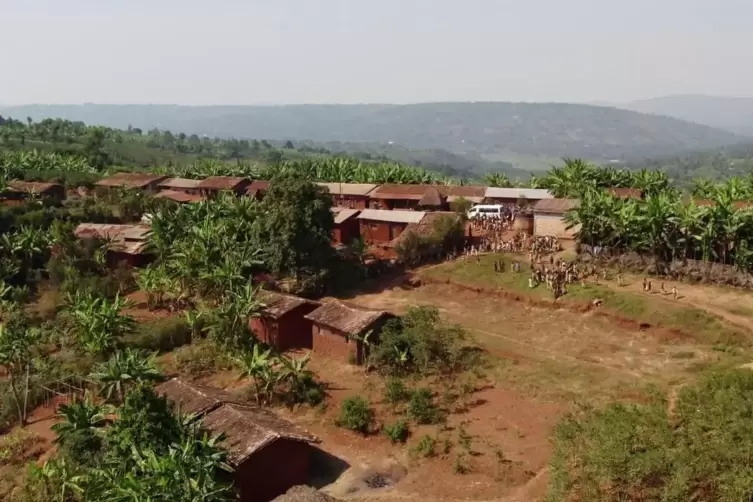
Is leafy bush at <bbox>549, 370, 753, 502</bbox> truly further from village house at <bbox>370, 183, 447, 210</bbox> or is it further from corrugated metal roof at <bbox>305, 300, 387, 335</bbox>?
village house at <bbox>370, 183, 447, 210</bbox>

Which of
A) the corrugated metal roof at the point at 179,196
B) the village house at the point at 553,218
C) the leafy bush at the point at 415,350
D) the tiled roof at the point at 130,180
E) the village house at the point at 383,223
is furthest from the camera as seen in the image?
the tiled roof at the point at 130,180

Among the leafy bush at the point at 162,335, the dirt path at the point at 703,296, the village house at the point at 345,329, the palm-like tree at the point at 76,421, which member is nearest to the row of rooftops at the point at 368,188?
the dirt path at the point at 703,296

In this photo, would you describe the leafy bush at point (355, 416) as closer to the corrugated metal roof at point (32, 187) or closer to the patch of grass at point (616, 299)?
the patch of grass at point (616, 299)

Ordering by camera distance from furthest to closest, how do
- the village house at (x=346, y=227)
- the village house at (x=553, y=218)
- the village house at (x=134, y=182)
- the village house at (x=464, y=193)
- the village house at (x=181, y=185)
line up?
the village house at (x=181, y=185) < the village house at (x=134, y=182) < the village house at (x=464, y=193) < the village house at (x=346, y=227) < the village house at (x=553, y=218)

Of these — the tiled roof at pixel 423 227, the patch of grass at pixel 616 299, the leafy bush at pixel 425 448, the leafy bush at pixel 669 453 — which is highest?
the tiled roof at pixel 423 227

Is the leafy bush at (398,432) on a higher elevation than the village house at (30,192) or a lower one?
lower

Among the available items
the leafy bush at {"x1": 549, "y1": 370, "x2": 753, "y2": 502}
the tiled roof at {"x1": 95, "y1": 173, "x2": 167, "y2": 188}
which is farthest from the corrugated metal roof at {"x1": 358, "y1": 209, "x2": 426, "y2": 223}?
the leafy bush at {"x1": 549, "y1": 370, "x2": 753, "y2": 502}

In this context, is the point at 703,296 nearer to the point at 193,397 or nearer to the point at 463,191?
the point at 193,397

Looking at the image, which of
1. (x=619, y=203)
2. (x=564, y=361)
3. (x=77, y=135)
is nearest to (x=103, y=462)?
(x=564, y=361)
